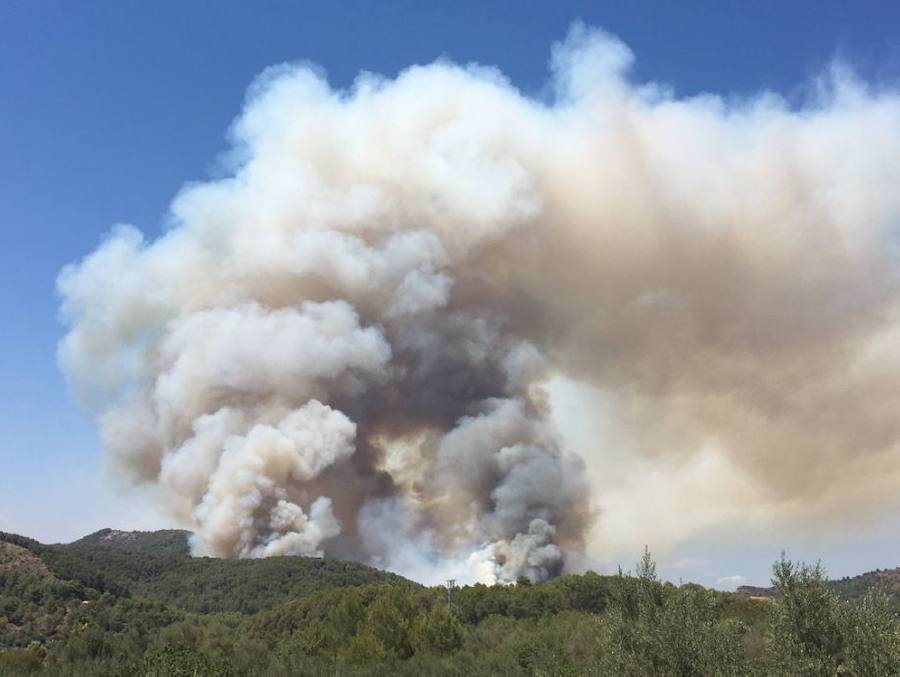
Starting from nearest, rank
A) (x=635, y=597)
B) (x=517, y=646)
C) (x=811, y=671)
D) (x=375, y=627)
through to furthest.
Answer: (x=811, y=671), (x=635, y=597), (x=375, y=627), (x=517, y=646)

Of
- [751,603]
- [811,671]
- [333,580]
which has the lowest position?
[811,671]

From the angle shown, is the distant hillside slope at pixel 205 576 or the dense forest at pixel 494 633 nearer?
the dense forest at pixel 494 633

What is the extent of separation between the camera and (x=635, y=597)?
84.0 feet

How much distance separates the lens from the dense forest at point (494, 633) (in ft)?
68.5

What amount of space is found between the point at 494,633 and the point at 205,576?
10478cm

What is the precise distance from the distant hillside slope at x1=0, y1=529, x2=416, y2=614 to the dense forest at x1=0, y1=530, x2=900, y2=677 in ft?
56.0

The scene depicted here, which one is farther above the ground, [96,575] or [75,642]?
[96,575]

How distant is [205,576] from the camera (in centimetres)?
14662

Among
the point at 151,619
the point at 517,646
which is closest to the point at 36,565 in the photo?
the point at 151,619

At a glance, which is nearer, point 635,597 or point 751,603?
point 635,597

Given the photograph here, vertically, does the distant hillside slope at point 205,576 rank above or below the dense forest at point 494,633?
above

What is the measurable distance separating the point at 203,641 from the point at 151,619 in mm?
57677

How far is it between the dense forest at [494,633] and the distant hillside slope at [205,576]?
672 inches

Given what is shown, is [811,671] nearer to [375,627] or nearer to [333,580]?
[375,627]
